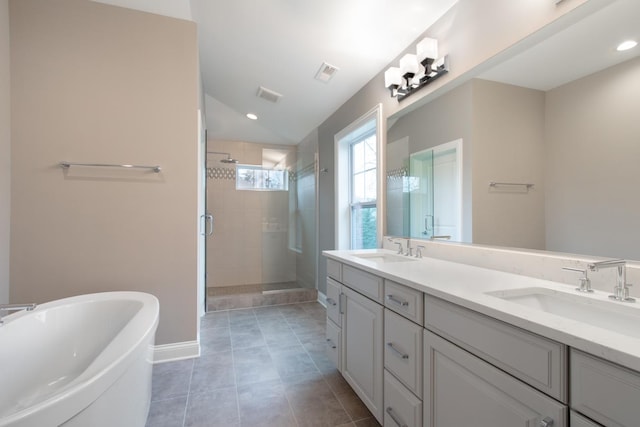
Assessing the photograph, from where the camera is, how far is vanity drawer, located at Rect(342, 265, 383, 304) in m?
1.50

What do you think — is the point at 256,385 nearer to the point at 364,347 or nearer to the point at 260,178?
the point at 364,347

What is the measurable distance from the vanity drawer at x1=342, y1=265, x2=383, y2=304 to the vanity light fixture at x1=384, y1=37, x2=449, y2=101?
4.32ft

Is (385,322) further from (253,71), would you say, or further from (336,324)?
(253,71)

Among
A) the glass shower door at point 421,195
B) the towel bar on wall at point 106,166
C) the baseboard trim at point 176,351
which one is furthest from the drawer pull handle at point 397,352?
the towel bar on wall at point 106,166

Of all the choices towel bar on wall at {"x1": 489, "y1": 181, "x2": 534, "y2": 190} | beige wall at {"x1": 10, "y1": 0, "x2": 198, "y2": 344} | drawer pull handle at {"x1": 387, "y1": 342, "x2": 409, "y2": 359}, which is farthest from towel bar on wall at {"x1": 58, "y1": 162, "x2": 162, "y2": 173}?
towel bar on wall at {"x1": 489, "y1": 181, "x2": 534, "y2": 190}

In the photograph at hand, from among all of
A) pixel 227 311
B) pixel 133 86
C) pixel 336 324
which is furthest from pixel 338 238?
pixel 133 86

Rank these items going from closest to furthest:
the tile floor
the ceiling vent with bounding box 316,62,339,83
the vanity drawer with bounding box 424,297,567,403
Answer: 1. the vanity drawer with bounding box 424,297,567,403
2. the tile floor
3. the ceiling vent with bounding box 316,62,339,83

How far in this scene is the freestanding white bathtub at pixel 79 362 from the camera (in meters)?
0.86

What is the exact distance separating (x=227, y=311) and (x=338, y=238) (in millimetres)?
1653

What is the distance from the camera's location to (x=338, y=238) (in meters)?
3.28

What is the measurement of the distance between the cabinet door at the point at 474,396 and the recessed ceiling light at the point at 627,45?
1.16 metres

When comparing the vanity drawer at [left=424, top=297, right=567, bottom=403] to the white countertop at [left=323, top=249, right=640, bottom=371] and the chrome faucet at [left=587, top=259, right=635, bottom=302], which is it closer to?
the white countertop at [left=323, top=249, right=640, bottom=371]

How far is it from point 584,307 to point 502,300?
0.30 metres

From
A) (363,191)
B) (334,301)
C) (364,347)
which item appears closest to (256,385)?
(334,301)
